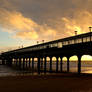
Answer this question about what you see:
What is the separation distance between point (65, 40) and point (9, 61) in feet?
273

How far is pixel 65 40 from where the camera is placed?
59094mm

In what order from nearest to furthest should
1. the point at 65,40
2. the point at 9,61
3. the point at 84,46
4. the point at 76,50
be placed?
the point at 84,46 → the point at 76,50 → the point at 65,40 → the point at 9,61

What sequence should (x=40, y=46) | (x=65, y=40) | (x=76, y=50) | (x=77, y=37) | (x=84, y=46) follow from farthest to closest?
(x=40, y=46), (x=65, y=40), (x=77, y=37), (x=76, y=50), (x=84, y=46)

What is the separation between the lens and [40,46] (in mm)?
82938

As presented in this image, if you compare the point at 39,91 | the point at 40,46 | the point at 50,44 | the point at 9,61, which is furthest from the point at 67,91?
the point at 9,61

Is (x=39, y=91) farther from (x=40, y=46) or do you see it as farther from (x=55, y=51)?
(x=40, y=46)

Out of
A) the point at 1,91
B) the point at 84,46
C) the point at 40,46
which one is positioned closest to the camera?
the point at 1,91

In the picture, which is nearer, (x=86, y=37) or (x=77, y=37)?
(x=86, y=37)

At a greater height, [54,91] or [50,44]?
[50,44]

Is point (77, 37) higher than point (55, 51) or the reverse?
higher

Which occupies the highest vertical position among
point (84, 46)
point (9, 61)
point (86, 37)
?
point (86, 37)

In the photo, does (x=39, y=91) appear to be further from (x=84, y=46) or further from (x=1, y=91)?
(x=84, y=46)

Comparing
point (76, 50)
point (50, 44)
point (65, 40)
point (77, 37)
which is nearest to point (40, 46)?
point (50, 44)

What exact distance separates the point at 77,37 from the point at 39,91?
116ft
